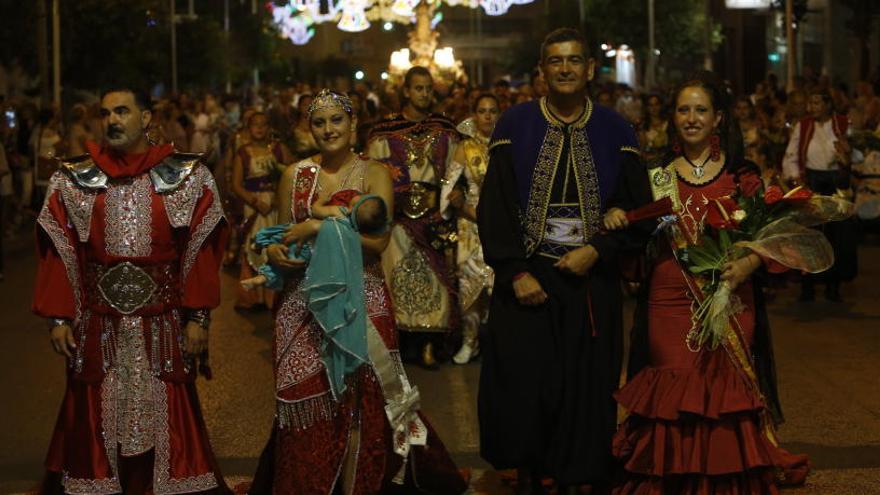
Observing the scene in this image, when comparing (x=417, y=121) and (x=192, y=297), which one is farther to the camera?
(x=417, y=121)

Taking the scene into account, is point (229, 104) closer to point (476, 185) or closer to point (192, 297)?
point (476, 185)

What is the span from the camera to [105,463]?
21.5 ft

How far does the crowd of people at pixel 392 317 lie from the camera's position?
6547 mm

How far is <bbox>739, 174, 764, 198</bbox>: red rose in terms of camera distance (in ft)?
21.4

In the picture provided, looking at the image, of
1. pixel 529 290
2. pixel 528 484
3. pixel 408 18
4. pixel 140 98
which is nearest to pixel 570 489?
pixel 528 484

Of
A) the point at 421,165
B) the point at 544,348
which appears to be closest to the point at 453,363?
the point at 421,165

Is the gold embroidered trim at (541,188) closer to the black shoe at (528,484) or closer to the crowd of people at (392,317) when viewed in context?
the crowd of people at (392,317)

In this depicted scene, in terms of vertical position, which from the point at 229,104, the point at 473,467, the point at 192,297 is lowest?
the point at 473,467

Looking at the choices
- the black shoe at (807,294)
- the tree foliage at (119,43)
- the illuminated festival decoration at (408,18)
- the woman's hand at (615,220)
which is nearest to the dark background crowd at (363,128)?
the black shoe at (807,294)

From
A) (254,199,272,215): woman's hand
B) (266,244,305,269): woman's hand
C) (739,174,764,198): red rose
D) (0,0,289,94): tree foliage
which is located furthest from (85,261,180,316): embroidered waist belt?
(0,0,289,94): tree foliage

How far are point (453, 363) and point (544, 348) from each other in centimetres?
453

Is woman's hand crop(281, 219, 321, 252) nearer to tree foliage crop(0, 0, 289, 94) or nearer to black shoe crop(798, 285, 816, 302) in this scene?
black shoe crop(798, 285, 816, 302)

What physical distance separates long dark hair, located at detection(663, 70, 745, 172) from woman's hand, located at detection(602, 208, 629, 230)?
39 centimetres

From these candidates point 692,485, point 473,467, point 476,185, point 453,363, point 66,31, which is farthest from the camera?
point 66,31
